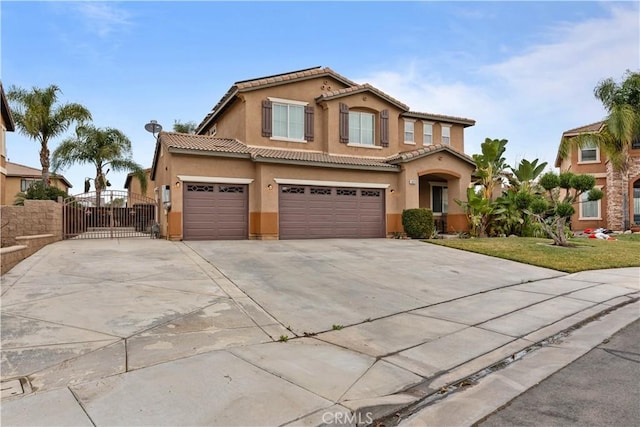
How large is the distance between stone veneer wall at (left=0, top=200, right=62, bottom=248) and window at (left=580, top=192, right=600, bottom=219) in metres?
33.0

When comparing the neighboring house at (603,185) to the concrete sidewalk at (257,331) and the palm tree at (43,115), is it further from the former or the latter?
the palm tree at (43,115)

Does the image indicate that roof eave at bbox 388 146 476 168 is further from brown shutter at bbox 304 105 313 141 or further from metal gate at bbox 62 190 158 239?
metal gate at bbox 62 190 158 239

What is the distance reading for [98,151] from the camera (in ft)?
92.1

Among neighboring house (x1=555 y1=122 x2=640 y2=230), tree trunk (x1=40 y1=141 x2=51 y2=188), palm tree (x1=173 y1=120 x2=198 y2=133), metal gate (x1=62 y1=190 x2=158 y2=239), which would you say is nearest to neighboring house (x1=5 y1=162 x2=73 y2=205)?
palm tree (x1=173 y1=120 x2=198 y2=133)

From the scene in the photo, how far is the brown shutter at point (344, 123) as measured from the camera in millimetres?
20156

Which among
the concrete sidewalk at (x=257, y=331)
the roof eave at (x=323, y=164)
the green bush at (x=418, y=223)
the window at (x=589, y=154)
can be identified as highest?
the window at (x=589, y=154)

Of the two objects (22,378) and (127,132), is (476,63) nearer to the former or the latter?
(22,378)

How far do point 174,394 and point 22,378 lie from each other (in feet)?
5.44

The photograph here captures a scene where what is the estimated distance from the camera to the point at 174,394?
3.69 m

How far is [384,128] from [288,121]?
5287 millimetres

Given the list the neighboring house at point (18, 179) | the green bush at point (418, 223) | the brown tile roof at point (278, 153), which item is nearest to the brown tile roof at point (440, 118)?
the brown tile roof at point (278, 153)

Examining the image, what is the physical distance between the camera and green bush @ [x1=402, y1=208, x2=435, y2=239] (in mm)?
19062

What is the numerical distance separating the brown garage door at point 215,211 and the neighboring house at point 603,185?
2337cm

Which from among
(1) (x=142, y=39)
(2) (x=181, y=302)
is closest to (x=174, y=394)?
(2) (x=181, y=302)
